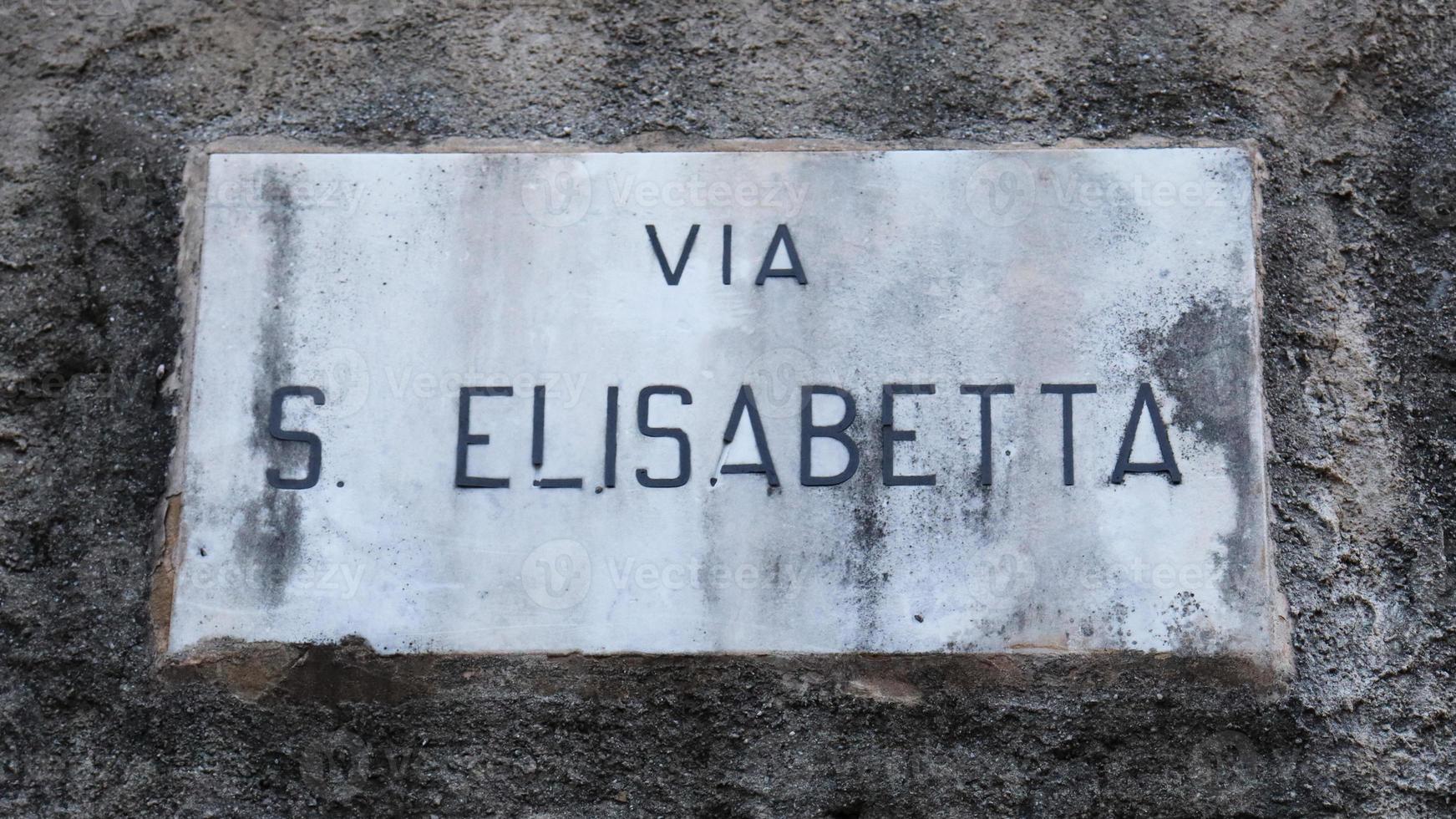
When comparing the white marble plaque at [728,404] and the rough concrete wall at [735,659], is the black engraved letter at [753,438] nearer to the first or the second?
the white marble plaque at [728,404]

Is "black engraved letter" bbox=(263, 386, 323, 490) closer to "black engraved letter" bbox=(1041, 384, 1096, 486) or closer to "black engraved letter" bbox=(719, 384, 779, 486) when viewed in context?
"black engraved letter" bbox=(719, 384, 779, 486)

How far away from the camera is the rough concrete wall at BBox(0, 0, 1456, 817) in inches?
69.4

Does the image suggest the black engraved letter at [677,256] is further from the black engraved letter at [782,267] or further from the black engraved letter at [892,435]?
the black engraved letter at [892,435]

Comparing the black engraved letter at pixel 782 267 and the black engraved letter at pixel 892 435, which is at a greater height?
the black engraved letter at pixel 782 267

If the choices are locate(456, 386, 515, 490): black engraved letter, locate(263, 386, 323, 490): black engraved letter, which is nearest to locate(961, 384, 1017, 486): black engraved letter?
locate(456, 386, 515, 490): black engraved letter

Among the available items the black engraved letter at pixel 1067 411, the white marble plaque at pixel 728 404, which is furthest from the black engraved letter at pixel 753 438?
the black engraved letter at pixel 1067 411

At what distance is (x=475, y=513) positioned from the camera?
1848 mm

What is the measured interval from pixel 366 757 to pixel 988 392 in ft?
3.13

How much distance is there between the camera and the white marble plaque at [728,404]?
1.80 metres

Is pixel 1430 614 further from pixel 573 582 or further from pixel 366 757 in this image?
pixel 366 757

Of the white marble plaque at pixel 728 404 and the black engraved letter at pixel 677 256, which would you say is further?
the black engraved letter at pixel 677 256

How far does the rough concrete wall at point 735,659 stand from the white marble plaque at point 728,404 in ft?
0.20

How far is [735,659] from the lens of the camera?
1796 millimetres

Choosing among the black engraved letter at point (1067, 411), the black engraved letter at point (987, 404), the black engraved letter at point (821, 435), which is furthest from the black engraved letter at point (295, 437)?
the black engraved letter at point (1067, 411)
